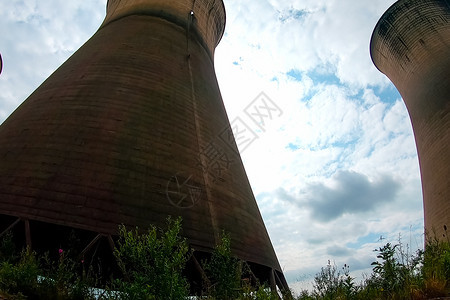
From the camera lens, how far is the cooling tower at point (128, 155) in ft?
21.2

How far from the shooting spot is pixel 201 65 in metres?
12.2

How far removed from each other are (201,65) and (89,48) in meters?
3.49

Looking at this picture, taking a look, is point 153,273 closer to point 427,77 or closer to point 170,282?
point 170,282

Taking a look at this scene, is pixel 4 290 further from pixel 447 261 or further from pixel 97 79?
pixel 97 79

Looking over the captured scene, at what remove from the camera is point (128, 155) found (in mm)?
7312

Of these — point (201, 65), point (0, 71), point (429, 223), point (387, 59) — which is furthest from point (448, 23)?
point (0, 71)

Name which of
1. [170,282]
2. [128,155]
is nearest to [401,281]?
Result: [170,282]

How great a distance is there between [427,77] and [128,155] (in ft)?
40.0
